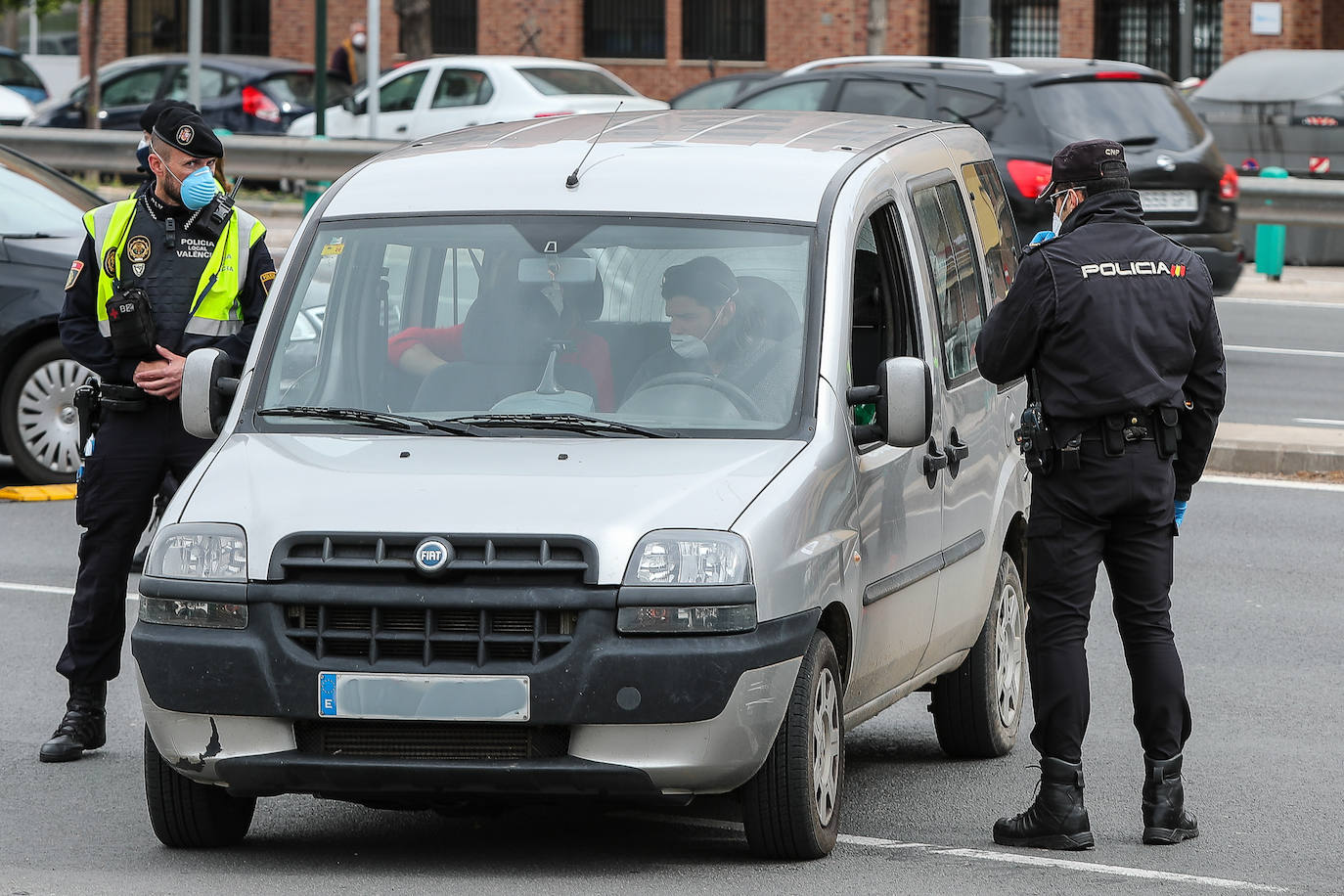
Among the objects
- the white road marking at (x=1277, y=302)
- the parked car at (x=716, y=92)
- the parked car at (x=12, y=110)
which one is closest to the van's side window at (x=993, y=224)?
the white road marking at (x=1277, y=302)

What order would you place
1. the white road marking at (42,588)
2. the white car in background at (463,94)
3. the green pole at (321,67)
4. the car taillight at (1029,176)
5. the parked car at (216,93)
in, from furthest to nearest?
1. the parked car at (216,93)
2. the white car in background at (463,94)
3. the green pole at (321,67)
4. the car taillight at (1029,176)
5. the white road marking at (42,588)

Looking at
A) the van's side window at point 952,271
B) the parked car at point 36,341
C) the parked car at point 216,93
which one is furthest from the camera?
the parked car at point 216,93

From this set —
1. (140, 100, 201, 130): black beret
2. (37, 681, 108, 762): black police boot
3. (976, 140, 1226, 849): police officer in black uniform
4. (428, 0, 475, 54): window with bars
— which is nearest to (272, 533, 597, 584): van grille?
(976, 140, 1226, 849): police officer in black uniform

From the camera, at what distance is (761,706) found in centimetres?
543

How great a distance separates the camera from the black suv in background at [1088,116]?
50.0ft

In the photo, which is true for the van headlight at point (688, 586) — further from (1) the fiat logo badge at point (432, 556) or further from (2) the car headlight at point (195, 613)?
(2) the car headlight at point (195, 613)

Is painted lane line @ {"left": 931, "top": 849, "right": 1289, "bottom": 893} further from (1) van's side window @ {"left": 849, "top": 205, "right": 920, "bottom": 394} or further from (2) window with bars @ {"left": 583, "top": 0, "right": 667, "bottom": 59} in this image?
(2) window with bars @ {"left": 583, "top": 0, "right": 667, "bottom": 59}

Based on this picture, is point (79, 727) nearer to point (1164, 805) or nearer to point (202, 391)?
point (202, 391)

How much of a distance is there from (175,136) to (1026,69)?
31.1 feet

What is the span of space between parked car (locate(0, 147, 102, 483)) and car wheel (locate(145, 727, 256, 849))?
6.42 metres

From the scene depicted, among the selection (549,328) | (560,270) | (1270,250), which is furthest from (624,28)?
(549,328)

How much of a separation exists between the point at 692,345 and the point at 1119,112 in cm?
1019

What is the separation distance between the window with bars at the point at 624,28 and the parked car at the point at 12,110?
12.2 m

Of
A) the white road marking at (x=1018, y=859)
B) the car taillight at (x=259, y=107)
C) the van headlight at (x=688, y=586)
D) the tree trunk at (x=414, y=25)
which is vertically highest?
the tree trunk at (x=414, y=25)
